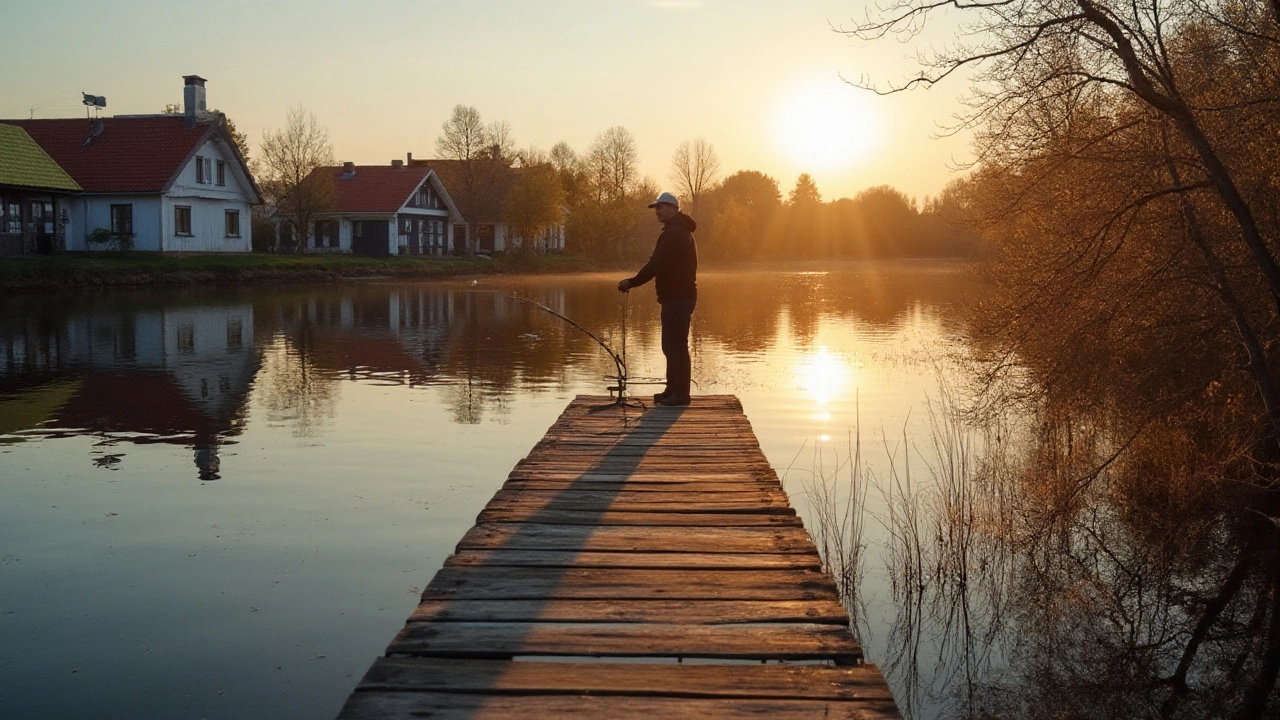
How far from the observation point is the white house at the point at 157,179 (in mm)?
46812

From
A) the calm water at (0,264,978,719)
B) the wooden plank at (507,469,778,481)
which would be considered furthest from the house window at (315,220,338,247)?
the wooden plank at (507,469,778,481)

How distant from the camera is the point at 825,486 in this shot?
11.1 metres

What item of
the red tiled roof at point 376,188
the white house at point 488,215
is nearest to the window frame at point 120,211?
the red tiled roof at point 376,188

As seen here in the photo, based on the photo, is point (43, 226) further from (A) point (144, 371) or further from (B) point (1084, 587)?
(B) point (1084, 587)

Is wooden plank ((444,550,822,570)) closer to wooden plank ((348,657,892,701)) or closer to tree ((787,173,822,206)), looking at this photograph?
wooden plank ((348,657,892,701))

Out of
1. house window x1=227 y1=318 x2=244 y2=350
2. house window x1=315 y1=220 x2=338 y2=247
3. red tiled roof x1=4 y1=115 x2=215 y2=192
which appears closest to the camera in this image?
house window x1=227 y1=318 x2=244 y2=350

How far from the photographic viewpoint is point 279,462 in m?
12.2

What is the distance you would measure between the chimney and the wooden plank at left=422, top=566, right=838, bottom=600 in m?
49.6

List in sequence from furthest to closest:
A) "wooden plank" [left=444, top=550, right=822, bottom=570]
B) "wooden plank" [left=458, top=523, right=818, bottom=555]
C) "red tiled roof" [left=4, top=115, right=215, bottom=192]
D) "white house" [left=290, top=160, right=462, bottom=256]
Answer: "white house" [left=290, top=160, right=462, bottom=256], "red tiled roof" [left=4, top=115, right=215, bottom=192], "wooden plank" [left=458, top=523, right=818, bottom=555], "wooden plank" [left=444, top=550, right=822, bottom=570]

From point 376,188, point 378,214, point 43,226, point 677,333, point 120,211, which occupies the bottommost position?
point 677,333

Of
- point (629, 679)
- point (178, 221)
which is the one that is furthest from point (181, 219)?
point (629, 679)

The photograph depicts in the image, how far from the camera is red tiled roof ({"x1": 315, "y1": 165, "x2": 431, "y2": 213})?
→ 208 ft

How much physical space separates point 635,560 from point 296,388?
12909 millimetres

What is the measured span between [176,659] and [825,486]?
6335mm
